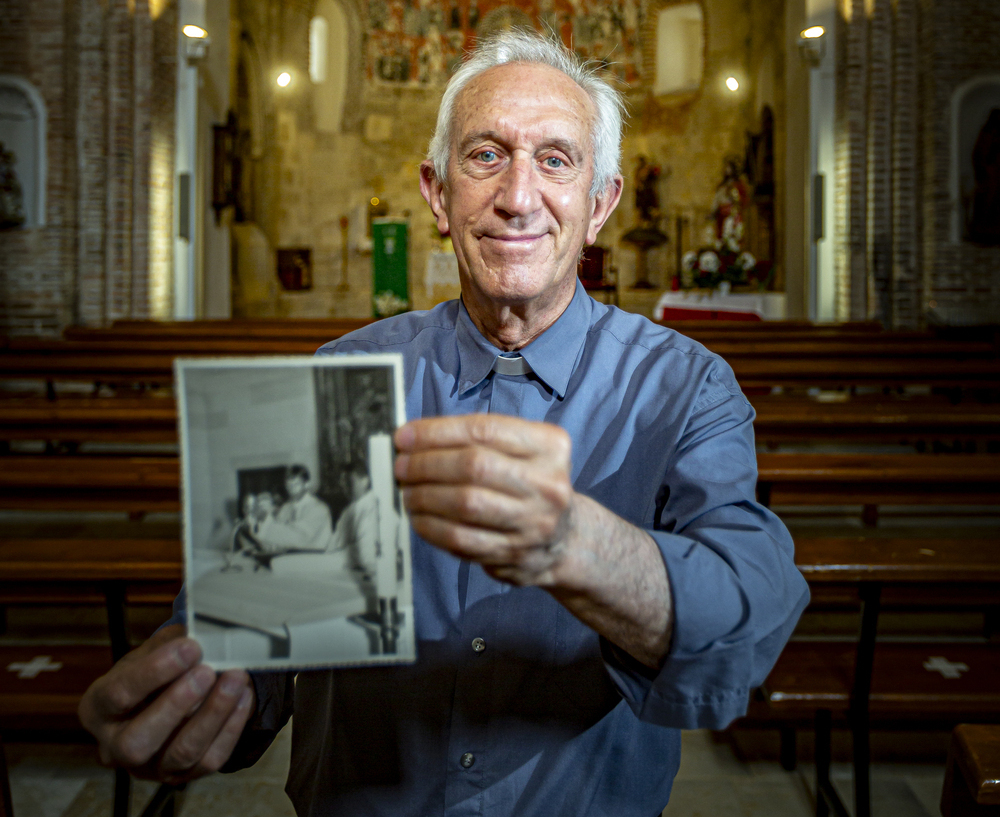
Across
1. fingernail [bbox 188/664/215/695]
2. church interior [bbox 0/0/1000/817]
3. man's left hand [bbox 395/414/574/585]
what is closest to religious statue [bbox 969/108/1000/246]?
church interior [bbox 0/0/1000/817]

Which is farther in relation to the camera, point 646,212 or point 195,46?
point 646,212

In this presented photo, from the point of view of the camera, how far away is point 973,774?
111 centimetres

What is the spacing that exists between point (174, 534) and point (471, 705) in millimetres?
3197

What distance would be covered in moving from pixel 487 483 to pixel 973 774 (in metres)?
0.87

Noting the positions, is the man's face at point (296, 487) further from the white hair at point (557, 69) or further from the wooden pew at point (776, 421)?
the wooden pew at point (776, 421)

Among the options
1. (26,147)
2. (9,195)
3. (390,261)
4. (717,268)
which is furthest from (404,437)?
(390,261)

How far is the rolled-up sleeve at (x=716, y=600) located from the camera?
0.95m

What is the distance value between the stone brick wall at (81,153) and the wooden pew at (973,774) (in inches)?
387

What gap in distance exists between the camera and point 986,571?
2.06m

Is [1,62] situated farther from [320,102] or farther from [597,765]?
[597,765]

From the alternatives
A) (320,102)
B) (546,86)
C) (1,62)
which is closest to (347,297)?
(320,102)

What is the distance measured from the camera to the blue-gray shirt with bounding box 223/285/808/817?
4.05 ft

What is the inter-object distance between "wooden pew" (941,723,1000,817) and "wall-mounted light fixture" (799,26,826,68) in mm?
10396

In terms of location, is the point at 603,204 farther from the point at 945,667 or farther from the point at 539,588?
the point at 945,667
